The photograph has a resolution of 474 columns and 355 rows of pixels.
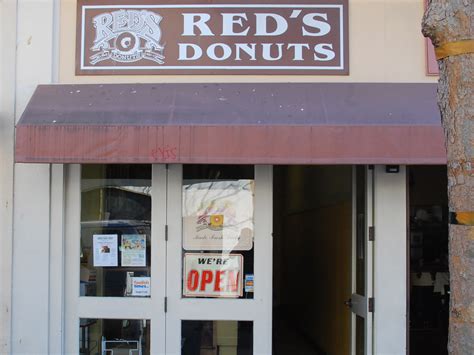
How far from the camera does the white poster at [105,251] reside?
5.68 m

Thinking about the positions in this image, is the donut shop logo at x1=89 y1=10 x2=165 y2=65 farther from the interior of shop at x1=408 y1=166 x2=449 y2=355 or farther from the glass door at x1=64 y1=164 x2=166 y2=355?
the interior of shop at x1=408 y1=166 x2=449 y2=355

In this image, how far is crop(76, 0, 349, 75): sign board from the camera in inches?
221

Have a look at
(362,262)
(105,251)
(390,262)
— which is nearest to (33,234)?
(105,251)

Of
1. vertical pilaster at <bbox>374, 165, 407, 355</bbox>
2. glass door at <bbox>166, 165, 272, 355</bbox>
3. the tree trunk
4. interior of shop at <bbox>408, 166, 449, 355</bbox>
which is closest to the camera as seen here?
the tree trunk

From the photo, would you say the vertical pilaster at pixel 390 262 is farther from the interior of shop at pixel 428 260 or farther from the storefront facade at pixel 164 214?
the interior of shop at pixel 428 260

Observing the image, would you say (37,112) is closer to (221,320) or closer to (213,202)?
(213,202)

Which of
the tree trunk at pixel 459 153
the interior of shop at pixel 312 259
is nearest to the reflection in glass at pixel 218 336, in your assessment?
the interior of shop at pixel 312 259

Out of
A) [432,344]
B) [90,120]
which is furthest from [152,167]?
[432,344]

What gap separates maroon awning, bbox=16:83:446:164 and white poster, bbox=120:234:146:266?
1.06 meters

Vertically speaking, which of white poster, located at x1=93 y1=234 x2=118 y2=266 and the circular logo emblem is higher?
the circular logo emblem

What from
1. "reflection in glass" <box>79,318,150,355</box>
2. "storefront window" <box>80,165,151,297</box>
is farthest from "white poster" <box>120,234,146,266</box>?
"reflection in glass" <box>79,318,150,355</box>

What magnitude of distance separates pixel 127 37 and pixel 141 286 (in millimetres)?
2375

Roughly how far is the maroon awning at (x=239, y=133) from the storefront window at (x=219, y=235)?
809mm

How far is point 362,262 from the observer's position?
581cm
